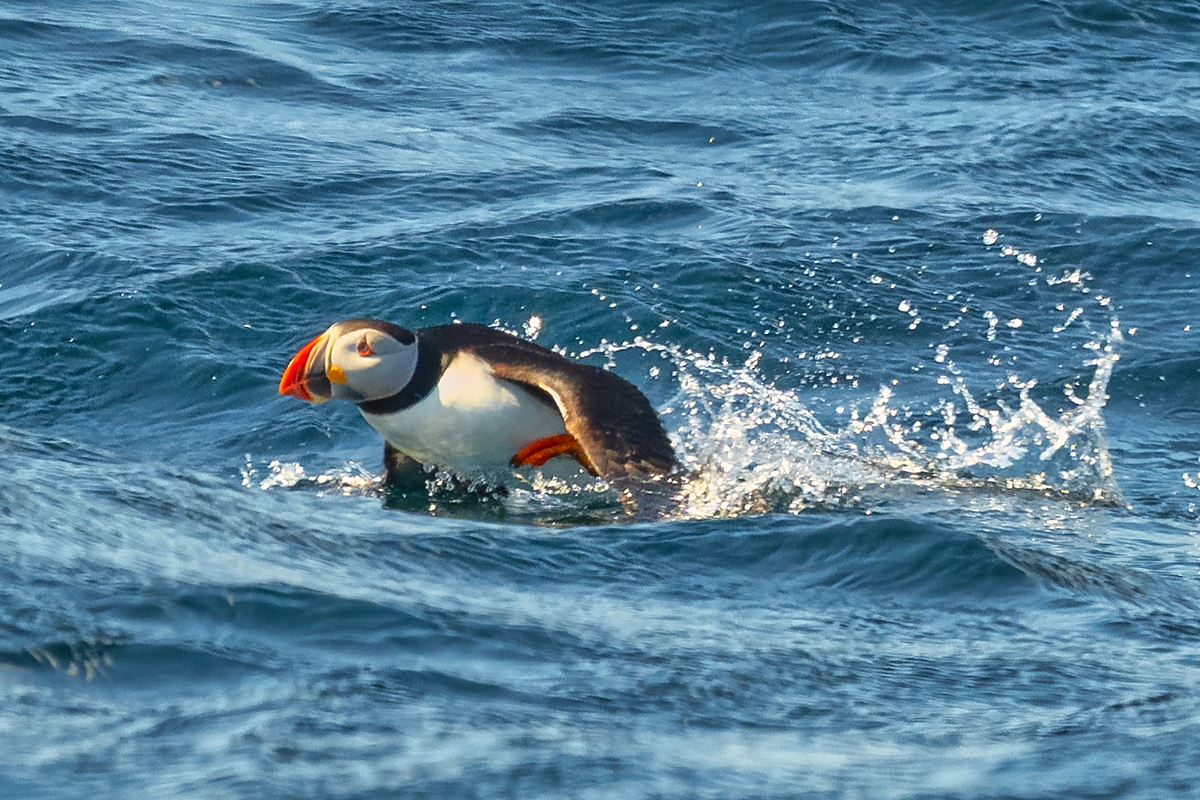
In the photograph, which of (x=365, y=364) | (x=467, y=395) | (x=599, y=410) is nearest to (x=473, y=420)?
(x=467, y=395)

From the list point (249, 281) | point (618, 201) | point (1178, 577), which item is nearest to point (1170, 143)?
point (618, 201)

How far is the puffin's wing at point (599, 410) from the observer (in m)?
7.00

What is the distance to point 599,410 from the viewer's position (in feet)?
23.4

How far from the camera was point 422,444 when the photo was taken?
296 inches

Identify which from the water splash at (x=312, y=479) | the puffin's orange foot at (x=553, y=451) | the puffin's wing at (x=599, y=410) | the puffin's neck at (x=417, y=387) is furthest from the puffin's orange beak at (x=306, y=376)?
the puffin's orange foot at (x=553, y=451)

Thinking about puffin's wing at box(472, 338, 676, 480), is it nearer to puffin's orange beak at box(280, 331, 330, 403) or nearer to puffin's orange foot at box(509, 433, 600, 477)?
puffin's orange foot at box(509, 433, 600, 477)

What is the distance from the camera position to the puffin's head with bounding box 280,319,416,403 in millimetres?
7320

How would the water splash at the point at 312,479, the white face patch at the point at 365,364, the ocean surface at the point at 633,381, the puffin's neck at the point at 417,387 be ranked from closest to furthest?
1. the ocean surface at the point at 633,381
2. the white face patch at the point at 365,364
3. the puffin's neck at the point at 417,387
4. the water splash at the point at 312,479

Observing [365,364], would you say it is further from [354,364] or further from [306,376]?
[306,376]

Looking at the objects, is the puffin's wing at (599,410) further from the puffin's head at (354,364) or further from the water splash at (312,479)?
the water splash at (312,479)

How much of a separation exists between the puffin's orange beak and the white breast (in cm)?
31

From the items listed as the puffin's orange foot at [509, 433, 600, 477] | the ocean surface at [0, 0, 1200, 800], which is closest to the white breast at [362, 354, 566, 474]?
the puffin's orange foot at [509, 433, 600, 477]

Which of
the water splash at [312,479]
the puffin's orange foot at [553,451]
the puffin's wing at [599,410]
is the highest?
the puffin's wing at [599,410]

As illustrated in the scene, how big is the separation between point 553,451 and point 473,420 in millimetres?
389
